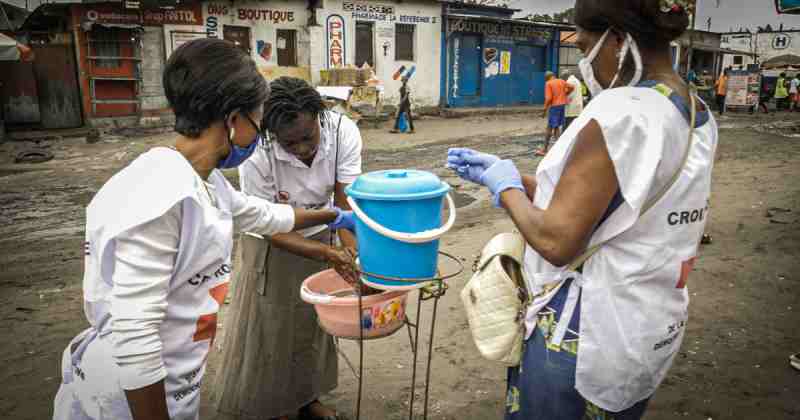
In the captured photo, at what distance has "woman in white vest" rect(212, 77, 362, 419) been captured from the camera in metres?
2.61

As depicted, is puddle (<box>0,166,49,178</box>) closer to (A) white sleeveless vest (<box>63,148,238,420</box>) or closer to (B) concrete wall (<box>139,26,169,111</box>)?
(B) concrete wall (<box>139,26,169,111</box>)

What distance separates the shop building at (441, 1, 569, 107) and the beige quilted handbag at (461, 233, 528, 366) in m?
19.7

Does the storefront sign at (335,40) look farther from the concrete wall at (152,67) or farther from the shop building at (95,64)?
the concrete wall at (152,67)

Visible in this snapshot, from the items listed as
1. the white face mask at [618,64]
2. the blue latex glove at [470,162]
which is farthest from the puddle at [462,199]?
the white face mask at [618,64]

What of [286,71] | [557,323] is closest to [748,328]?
[557,323]

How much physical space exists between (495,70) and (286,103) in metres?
21.1

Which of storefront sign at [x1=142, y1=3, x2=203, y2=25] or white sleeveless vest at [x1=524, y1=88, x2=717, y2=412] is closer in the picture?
white sleeveless vest at [x1=524, y1=88, x2=717, y2=412]

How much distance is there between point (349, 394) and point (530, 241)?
7.10ft

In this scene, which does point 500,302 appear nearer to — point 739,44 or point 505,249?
point 505,249

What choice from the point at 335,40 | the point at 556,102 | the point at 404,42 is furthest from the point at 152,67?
the point at 556,102

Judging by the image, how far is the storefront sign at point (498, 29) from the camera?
2054 cm

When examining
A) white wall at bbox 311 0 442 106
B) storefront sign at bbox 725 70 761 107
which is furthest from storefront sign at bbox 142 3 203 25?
storefront sign at bbox 725 70 761 107

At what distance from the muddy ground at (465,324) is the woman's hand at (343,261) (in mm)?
1103

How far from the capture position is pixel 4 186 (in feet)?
29.3
